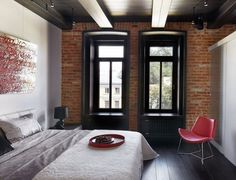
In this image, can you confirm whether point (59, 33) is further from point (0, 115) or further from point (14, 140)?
point (14, 140)

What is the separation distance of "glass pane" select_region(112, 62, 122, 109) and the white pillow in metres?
Result: 2.90

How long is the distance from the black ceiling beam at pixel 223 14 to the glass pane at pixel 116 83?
7.94ft

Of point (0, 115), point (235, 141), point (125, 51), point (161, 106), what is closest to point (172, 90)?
point (161, 106)

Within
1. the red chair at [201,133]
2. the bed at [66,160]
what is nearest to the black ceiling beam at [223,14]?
the red chair at [201,133]

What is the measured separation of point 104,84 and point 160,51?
5.44ft

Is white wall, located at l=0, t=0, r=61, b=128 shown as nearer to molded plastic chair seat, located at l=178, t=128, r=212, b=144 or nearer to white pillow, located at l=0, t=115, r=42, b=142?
white pillow, located at l=0, t=115, r=42, b=142

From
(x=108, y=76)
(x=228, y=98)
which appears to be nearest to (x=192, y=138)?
(x=228, y=98)

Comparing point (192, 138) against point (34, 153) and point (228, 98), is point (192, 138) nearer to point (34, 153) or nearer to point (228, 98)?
point (228, 98)

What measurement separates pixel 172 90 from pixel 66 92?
8.86 ft

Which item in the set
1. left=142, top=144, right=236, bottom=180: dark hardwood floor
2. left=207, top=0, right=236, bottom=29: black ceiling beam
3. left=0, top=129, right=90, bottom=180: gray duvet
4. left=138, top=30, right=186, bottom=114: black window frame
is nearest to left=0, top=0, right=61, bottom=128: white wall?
left=0, top=129, right=90, bottom=180: gray duvet

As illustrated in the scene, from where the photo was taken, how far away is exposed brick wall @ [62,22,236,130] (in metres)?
6.38

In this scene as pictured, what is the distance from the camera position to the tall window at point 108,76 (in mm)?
6746

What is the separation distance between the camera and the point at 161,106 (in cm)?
666

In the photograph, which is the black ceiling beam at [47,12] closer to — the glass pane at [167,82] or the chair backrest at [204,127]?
the glass pane at [167,82]
